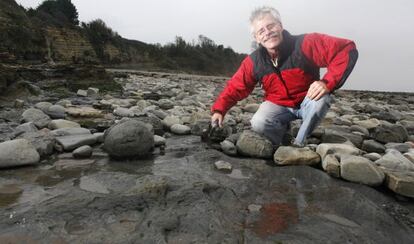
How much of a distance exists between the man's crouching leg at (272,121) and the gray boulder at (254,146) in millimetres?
166

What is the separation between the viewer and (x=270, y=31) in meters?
3.45

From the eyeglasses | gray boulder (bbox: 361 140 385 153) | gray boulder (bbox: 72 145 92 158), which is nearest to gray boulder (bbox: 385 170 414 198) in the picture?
gray boulder (bbox: 361 140 385 153)

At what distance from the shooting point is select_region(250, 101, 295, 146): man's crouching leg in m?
3.73

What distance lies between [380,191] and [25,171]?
2.70 metres

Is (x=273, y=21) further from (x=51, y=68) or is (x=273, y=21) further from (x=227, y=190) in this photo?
(x=51, y=68)

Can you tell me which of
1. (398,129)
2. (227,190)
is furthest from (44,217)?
(398,129)

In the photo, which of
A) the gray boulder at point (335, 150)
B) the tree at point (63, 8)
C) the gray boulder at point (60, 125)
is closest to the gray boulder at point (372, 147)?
the gray boulder at point (335, 150)

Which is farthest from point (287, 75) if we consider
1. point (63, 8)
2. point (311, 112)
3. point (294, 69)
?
point (63, 8)

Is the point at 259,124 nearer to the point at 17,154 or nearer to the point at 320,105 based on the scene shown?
A: the point at 320,105

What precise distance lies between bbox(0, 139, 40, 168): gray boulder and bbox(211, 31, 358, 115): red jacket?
1765 millimetres

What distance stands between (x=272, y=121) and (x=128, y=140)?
4.91 feet

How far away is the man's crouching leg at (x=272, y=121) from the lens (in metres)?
3.73

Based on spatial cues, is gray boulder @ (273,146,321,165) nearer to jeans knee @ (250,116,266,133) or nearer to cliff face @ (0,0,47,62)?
jeans knee @ (250,116,266,133)

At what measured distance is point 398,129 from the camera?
460cm
